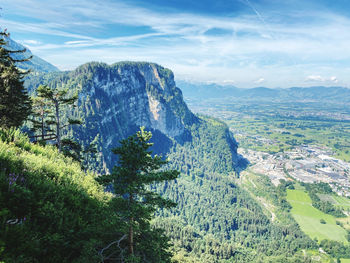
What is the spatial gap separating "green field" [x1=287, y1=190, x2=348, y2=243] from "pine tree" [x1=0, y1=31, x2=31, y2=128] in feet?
405

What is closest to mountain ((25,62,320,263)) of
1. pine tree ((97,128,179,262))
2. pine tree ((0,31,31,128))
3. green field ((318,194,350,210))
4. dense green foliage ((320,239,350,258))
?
dense green foliage ((320,239,350,258))

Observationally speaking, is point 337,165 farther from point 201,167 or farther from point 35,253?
point 35,253

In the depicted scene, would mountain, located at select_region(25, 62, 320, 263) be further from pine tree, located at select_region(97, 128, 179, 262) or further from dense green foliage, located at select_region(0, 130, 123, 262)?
dense green foliage, located at select_region(0, 130, 123, 262)

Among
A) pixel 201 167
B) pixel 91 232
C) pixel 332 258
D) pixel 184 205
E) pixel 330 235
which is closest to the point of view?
pixel 91 232

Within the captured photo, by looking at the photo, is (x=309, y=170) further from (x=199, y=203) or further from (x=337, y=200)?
(x=199, y=203)

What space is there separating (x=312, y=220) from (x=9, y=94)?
137677 mm

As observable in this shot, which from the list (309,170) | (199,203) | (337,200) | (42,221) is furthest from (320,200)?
(42,221)

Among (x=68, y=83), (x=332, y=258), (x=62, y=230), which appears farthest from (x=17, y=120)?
(x=68, y=83)

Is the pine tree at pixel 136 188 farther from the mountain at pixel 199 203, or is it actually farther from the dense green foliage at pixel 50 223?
the mountain at pixel 199 203

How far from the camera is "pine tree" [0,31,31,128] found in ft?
57.6

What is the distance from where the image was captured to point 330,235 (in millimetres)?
94125

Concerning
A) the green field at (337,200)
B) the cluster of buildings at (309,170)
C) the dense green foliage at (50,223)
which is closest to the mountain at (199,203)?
the cluster of buildings at (309,170)

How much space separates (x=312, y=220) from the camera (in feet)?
348

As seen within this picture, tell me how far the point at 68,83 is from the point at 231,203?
16600 centimetres
